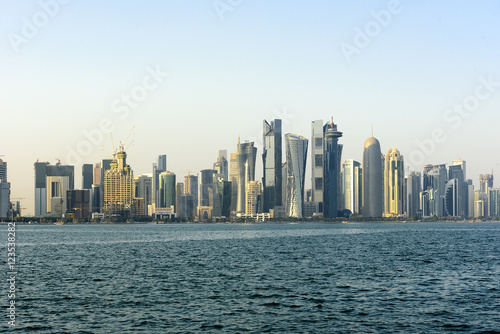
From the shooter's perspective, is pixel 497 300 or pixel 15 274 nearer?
pixel 497 300

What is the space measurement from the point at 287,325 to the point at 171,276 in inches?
1594

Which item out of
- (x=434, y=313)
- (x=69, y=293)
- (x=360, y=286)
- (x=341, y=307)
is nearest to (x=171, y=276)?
(x=69, y=293)

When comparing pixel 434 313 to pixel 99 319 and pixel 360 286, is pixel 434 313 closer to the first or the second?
pixel 360 286

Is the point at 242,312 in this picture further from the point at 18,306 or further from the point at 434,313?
the point at 18,306

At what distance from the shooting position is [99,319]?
5538 cm

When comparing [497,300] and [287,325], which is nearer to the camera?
[287,325]

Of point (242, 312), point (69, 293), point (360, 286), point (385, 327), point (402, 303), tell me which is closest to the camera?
point (385, 327)

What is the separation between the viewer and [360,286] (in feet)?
255

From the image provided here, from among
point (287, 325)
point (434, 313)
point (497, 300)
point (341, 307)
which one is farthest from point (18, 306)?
point (497, 300)

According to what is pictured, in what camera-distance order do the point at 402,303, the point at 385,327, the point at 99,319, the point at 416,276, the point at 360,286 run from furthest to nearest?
1. the point at 416,276
2. the point at 360,286
3. the point at 402,303
4. the point at 99,319
5. the point at 385,327

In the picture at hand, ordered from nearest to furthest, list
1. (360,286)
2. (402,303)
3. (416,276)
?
(402,303), (360,286), (416,276)

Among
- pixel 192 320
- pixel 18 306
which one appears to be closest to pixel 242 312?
pixel 192 320

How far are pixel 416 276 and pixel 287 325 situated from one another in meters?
41.8

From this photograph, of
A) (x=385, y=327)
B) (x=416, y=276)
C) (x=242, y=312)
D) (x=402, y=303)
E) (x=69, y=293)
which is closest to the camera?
(x=385, y=327)
